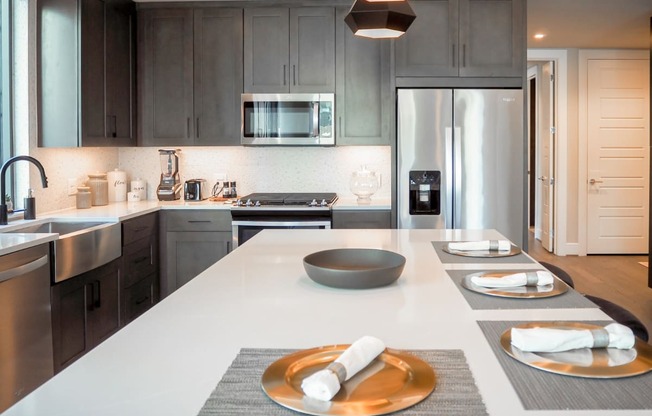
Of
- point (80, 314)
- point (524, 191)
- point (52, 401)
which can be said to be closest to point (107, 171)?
point (80, 314)

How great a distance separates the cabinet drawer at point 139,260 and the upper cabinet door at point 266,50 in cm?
141

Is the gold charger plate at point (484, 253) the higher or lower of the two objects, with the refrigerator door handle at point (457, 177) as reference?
lower

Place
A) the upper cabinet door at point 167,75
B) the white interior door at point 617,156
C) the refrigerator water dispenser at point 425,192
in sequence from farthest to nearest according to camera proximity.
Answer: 1. the white interior door at point 617,156
2. the upper cabinet door at point 167,75
3. the refrigerator water dispenser at point 425,192

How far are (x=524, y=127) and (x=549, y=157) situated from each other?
3.45 metres

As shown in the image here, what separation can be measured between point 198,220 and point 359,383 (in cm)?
347

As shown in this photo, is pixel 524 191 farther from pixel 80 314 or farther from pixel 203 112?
pixel 80 314

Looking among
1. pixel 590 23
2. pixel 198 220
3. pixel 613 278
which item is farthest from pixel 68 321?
pixel 590 23

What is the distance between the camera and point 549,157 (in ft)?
24.2

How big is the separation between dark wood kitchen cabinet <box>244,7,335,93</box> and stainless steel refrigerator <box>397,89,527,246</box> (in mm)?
687

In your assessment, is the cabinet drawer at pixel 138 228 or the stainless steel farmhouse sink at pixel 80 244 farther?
the cabinet drawer at pixel 138 228

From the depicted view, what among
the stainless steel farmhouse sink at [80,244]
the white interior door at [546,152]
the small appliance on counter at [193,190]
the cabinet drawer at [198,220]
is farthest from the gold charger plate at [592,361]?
the white interior door at [546,152]

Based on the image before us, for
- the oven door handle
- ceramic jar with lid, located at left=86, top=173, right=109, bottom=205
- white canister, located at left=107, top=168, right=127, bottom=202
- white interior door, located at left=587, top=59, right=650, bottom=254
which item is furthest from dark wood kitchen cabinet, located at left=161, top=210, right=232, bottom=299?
white interior door, located at left=587, top=59, right=650, bottom=254

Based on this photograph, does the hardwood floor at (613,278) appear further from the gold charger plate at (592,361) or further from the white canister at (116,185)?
the white canister at (116,185)

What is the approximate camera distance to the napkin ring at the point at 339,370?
92 cm
